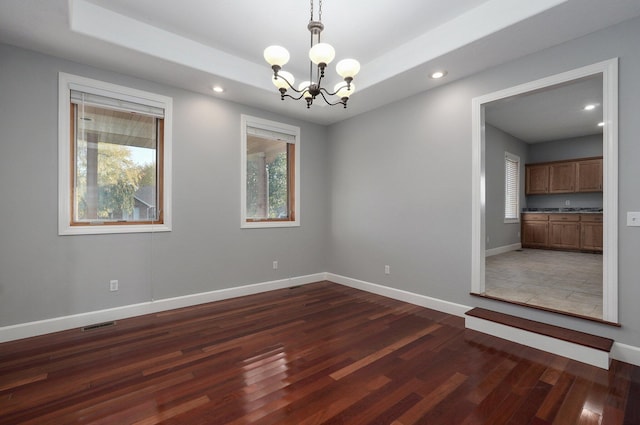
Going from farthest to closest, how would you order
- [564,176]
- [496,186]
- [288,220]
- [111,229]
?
[564,176], [496,186], [288,220], [111,229]

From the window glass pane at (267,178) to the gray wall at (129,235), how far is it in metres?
0.27

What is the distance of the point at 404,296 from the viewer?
13.3ft

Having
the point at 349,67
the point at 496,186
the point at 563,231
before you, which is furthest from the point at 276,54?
the point at 563,231

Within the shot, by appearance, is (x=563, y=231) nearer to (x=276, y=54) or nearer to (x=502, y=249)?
(x=502, y=249)

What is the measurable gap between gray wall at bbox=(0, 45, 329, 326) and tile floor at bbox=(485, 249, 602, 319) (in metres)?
2.98

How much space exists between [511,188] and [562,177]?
1337 mm

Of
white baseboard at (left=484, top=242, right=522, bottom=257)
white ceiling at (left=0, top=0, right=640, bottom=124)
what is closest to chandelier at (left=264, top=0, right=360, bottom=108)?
white ceiling at (left=0, top=0, right=640, bottom=124)

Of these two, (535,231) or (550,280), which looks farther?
(535,231)

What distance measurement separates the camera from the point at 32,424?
1.69 metres

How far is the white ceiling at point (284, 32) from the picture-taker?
8.01 feet

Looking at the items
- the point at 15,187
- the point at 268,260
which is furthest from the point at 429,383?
the point at 15,187

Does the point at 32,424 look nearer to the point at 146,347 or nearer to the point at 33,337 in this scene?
the point at 146,347

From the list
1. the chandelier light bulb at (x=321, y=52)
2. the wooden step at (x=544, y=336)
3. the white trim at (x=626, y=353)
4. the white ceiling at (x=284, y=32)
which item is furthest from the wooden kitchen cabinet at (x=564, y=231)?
the chandelier light bulb at (x=321, y=52)

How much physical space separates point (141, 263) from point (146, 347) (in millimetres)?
1154
